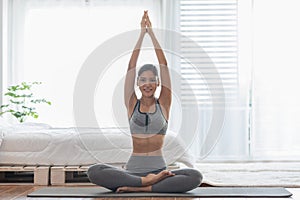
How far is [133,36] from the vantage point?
137 inches

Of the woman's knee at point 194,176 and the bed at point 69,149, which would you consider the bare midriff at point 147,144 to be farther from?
the bed at point 69,149

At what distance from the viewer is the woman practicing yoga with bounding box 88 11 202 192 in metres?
3.37

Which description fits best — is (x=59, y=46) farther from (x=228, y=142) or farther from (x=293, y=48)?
(x=293, y=48)

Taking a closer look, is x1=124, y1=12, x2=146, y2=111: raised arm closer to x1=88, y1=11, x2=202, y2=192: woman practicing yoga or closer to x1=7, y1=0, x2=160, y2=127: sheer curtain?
x1=88, y1=11, x2=202, y2=192: woman practicing yoga

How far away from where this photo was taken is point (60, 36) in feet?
21.8

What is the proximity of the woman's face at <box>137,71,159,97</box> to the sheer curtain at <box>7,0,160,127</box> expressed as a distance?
10.6ft

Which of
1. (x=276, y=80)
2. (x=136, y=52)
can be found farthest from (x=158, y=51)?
(x=276, y=80)

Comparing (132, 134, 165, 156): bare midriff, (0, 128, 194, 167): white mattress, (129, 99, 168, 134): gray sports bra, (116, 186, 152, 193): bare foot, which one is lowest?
(116, 186, 152, 193): bare foot

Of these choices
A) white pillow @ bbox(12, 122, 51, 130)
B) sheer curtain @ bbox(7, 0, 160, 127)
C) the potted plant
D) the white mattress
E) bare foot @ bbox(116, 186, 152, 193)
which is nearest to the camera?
bare foot @ bbox(116, 186, 152, 193)

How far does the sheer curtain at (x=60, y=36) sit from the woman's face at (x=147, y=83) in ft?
10.6

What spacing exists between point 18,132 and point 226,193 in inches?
67.7

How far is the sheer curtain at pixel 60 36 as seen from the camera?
6582 mm

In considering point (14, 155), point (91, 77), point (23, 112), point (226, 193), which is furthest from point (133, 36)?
point (23, 112)

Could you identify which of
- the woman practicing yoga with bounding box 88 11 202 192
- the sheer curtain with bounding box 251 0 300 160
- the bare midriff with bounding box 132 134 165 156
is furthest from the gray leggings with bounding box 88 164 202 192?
the sheer curtain with bounding box 251 0 300 160
